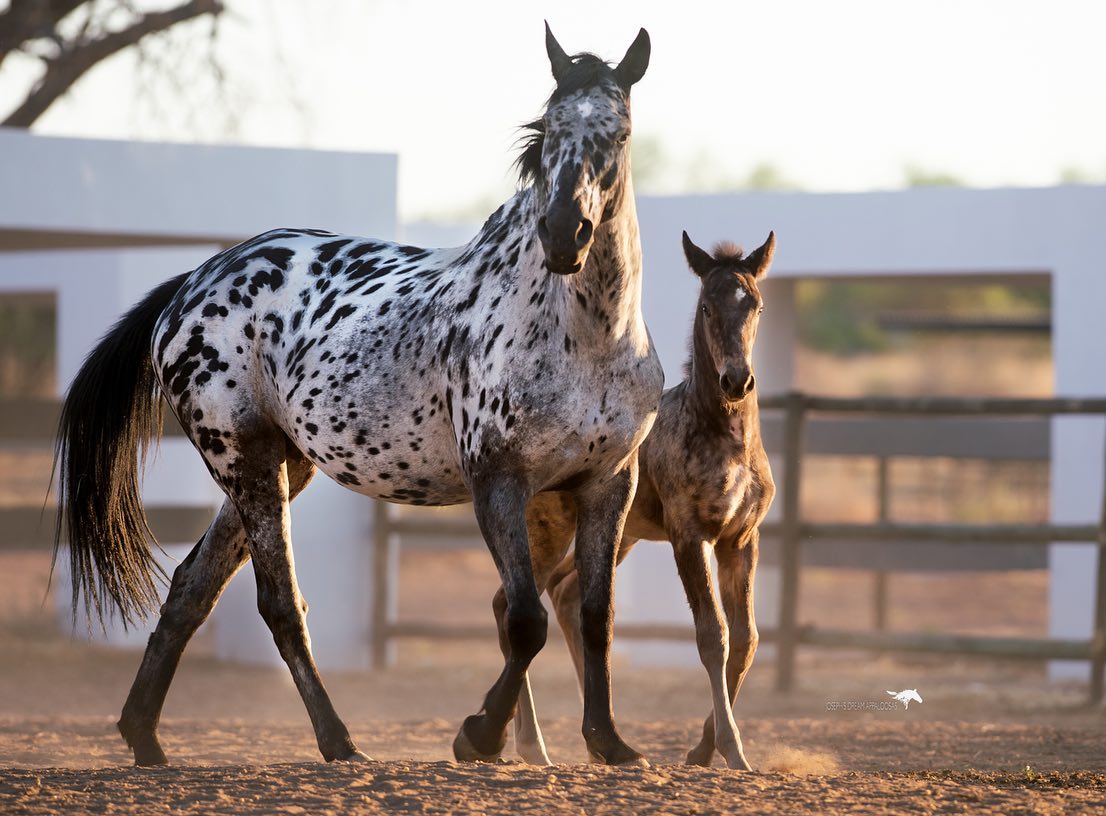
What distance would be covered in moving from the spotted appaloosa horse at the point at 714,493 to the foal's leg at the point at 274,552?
90 cm

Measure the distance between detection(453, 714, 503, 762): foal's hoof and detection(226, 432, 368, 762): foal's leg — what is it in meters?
0.47

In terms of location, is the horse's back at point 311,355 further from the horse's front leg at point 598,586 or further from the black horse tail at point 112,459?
the horse's front leg at point 598,586

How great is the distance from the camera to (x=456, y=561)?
2158 centimetres

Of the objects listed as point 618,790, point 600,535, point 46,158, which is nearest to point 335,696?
point 46,158

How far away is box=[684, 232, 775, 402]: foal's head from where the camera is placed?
5391mm

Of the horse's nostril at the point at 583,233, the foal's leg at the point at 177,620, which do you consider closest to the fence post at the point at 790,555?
the foal's leg at the point at 177,620

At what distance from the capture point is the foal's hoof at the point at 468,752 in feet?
15.8

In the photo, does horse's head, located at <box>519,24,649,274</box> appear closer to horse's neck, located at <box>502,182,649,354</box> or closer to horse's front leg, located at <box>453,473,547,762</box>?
horse's neck, located at <box>502,182,649,354</box>

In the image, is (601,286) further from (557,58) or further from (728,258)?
(728,258)

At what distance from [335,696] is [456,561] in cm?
1218

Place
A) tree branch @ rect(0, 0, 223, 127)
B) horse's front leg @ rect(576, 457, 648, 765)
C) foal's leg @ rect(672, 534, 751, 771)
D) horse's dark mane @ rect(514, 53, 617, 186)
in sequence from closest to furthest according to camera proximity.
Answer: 1. horse's dark mane @ rect(514, 53, 617, 186)
2. horse's front leg @ rect(576, 457, 648, 765)
3. foal's leg @ rect(672, 534, 751, 771)
4. tree branch @ rect(0, 0, 223, 127)

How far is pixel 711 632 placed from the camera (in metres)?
5.59
